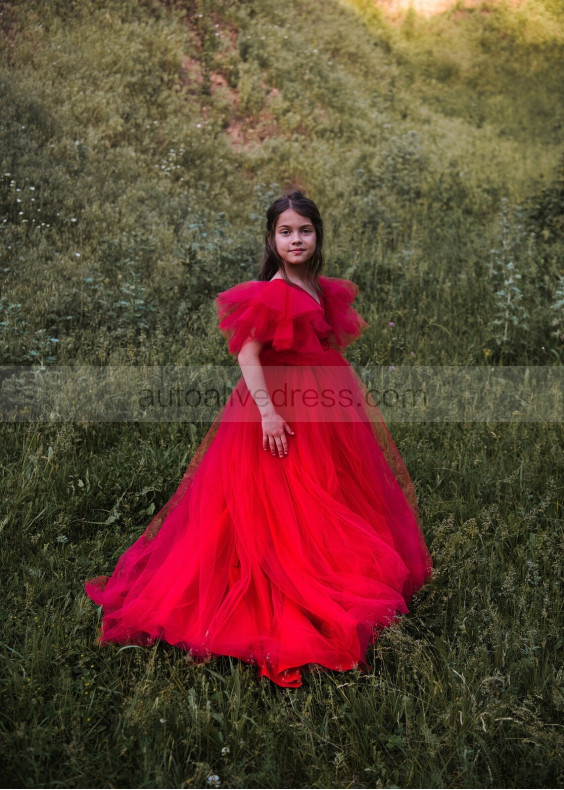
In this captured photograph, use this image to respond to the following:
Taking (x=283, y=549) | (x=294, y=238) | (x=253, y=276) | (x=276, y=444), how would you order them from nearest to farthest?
(x=283, y=549), (x=276, y=444), (x=294, y=238), (x=253, y=276)

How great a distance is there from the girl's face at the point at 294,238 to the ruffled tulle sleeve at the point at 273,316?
0.15 metres

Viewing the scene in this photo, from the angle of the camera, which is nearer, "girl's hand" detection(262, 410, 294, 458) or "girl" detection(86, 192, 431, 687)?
"girl" detection(86, 192, 431, 687)

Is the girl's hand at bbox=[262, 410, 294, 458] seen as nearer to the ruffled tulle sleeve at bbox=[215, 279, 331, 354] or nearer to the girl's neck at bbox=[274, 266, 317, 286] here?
the ruffled tulle sleeve at bbox=[215, 279, 331, 354]

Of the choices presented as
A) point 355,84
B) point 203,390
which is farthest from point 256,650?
point 355,84

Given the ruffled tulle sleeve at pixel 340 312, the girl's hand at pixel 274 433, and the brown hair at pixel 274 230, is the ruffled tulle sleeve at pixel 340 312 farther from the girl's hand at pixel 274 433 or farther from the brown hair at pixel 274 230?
the girl's hand at pixel 274 433

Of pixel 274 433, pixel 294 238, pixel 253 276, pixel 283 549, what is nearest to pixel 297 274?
pixel 294 238

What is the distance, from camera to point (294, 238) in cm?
285

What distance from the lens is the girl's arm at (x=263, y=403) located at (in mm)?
2705

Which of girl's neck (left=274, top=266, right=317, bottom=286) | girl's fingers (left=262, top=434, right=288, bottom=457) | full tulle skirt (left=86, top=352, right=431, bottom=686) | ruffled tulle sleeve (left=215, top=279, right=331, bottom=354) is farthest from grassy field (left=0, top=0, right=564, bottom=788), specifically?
girl's neck (left=274, top=266, right=317, bottom=286)

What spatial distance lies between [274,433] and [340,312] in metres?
0.67

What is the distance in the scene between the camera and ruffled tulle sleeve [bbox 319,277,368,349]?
304 centimetres

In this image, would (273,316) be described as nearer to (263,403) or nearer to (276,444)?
(263,403)

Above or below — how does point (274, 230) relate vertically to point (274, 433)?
above

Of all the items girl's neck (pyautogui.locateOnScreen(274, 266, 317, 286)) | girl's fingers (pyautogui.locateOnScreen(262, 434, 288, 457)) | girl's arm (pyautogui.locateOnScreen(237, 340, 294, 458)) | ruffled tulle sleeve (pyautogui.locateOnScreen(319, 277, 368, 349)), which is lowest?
girl's fingers (pyautogui.locateOnScreen(262, 434, 288, 457))
